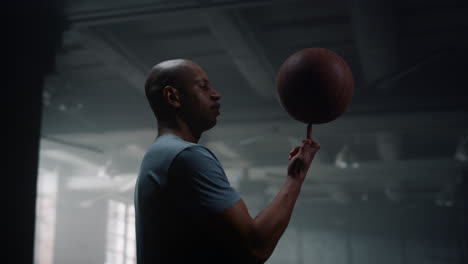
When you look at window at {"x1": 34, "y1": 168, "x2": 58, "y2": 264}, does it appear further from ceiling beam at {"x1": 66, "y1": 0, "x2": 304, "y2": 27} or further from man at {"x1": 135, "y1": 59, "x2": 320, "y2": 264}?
man at {"x1": 135, "y1": 59, "x2": 320, "y2": 264}

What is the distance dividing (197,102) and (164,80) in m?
0.12

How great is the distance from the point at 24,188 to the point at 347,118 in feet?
13.5

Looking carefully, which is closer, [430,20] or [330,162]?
[430,20]

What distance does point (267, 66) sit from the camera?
244 inches

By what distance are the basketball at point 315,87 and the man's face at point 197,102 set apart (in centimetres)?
38

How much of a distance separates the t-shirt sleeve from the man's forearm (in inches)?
3.4

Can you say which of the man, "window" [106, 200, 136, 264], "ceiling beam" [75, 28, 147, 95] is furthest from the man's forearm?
"window" [106, 200, 136, 264]

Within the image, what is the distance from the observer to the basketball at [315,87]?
1961mm

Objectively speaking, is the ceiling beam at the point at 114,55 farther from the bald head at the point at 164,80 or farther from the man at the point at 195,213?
the man at the point at 195,213

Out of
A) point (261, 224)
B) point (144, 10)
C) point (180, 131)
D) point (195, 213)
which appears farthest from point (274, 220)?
point (144, 10)

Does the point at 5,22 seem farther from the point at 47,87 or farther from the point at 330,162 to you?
the point at 330,162

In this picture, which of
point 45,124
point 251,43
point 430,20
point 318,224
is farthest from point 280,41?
point 318,224

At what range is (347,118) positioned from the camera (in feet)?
23.2

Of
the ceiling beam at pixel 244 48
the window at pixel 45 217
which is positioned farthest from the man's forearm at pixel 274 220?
the window at pixel 45 217
